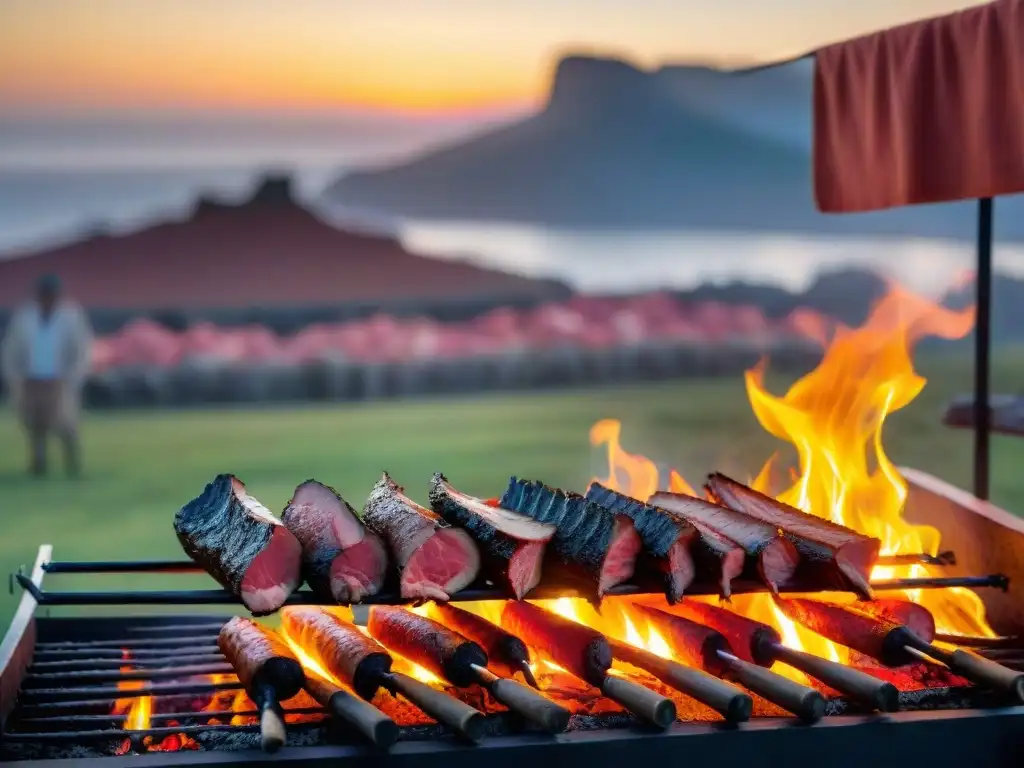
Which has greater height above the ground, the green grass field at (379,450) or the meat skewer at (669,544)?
the meat skewer at (669,544)

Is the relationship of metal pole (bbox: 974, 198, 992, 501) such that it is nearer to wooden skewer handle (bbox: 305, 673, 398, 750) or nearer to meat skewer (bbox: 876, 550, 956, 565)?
meat skewer (bbox: 876, 550, 956, 565)

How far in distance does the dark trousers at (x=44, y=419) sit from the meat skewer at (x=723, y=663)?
5304mm

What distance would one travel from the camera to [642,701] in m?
1.65

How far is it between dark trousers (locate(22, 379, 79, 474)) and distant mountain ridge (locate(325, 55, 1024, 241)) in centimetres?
335

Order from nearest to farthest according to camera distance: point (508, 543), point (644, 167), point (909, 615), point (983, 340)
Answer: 1. point (508, 543)
2. point (909, 615)
3. point (983, 340)
4. point (644, 167)

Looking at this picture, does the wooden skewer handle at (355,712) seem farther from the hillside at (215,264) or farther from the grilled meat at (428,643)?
the hillside at (215,264)

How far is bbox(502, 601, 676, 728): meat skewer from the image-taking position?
163 cm

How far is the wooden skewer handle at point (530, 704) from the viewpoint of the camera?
5.25 feet

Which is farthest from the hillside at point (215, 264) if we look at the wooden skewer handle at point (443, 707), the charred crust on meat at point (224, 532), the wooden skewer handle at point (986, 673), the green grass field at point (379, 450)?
the wooden skewer handle at point (986, 673)

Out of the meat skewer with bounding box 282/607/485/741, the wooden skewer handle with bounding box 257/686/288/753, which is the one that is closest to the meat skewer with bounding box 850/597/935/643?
the meat skewer with bounding box 282/607/485/741

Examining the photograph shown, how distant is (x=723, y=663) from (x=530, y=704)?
40 centimetres

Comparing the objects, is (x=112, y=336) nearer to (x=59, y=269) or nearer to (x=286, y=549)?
(x=59, y=269)

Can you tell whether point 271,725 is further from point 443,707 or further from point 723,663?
point 723,663

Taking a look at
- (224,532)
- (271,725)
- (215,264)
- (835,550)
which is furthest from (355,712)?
(215,264)
